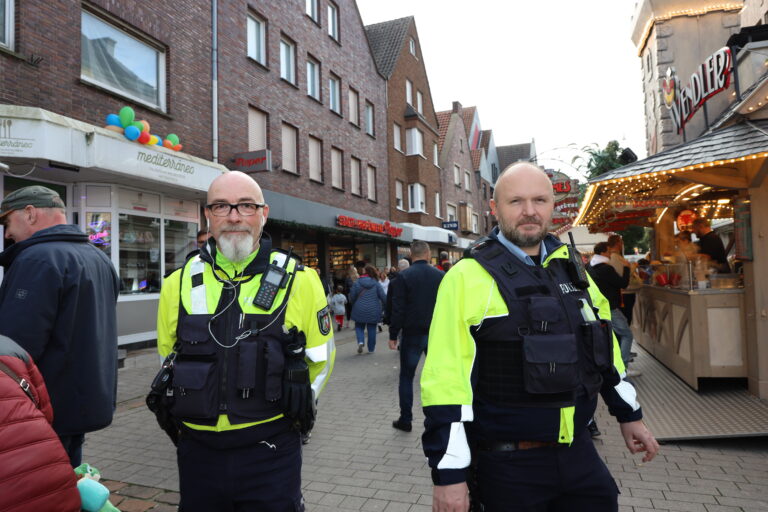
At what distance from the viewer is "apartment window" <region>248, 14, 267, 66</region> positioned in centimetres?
1492

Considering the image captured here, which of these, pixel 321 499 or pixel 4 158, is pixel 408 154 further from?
pixel 321 499

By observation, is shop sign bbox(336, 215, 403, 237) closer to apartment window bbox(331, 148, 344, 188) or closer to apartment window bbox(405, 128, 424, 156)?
apartment window bbox(331, 148, 344, 188)

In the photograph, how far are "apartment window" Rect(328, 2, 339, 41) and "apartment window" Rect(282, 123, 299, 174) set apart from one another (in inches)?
212

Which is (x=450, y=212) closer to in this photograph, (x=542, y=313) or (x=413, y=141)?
(x=413, y=141)

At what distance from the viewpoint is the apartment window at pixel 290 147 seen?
16234mm

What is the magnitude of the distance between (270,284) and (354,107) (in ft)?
66.1

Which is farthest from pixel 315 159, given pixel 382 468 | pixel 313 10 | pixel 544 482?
pixel 544 482

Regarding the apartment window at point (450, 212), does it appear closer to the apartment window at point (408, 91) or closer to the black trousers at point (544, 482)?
the apartment window at point (408, 91)

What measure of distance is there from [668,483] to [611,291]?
3.43 meters

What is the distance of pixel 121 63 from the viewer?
34.6 ft

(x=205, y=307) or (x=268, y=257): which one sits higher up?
(x=268, y=257)

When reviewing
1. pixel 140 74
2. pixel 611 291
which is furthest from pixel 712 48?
pixel 140 74

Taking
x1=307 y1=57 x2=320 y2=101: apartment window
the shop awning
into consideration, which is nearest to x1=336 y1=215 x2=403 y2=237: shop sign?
x1=307 y1=57 x2=320 y2=101: apartment window

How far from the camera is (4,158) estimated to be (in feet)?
25.7
